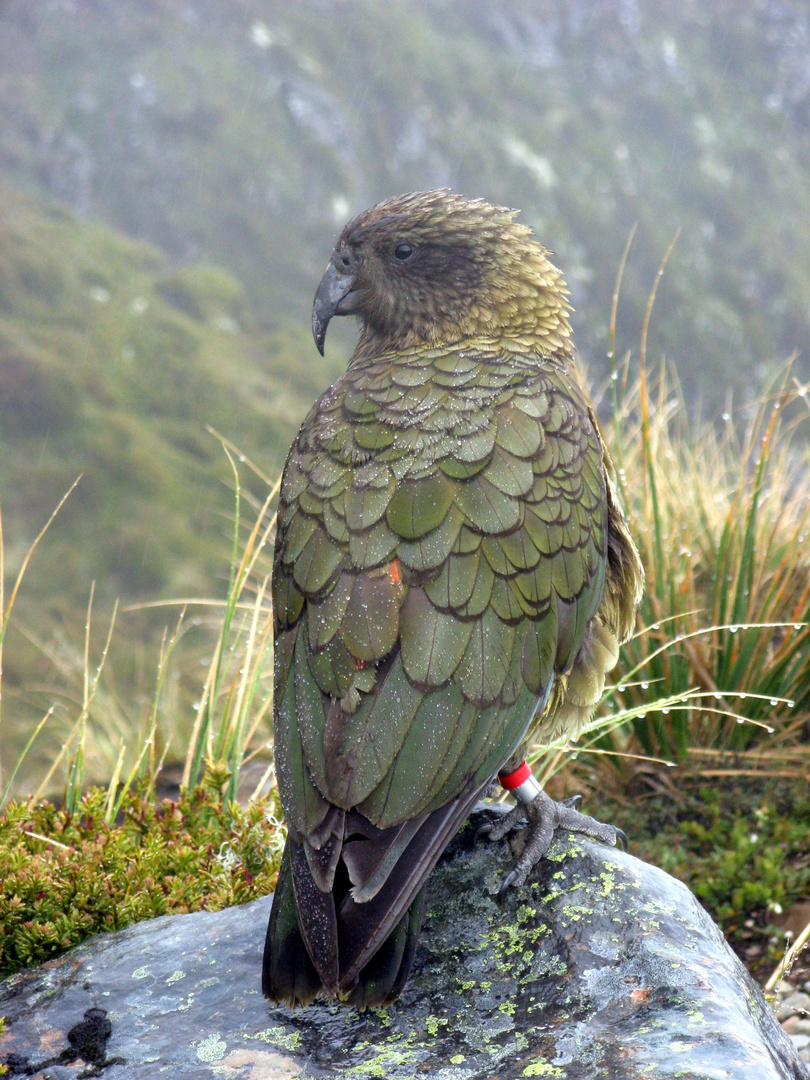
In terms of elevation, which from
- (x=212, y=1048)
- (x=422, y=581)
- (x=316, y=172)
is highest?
(x=316, y=172)

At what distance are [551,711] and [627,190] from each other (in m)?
50.0

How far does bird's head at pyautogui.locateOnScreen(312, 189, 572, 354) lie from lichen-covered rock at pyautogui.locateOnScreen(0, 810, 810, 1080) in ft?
4.98

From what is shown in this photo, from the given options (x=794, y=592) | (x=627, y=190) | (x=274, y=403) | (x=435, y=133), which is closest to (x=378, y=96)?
(x=435, y=133)

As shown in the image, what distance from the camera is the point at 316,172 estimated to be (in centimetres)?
5056

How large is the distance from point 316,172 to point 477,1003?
5294 centimetres

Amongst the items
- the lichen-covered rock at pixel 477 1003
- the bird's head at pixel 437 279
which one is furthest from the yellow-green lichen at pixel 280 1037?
the bird's head at pixel 437 279

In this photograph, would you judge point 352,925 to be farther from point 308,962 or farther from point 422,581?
point 422,581

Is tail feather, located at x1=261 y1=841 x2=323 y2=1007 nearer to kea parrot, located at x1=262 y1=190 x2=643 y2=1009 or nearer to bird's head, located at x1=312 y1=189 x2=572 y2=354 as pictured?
kea parrot, located at x1=262 y1=190 x2=643 y2=1009

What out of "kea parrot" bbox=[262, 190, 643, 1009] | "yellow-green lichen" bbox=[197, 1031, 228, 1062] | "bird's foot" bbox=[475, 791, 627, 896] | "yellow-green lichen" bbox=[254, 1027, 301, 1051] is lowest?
"yellow-green lichen" bbox=[197, 1031, 228, 1062]

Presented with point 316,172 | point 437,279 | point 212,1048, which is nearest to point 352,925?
point 212,1048

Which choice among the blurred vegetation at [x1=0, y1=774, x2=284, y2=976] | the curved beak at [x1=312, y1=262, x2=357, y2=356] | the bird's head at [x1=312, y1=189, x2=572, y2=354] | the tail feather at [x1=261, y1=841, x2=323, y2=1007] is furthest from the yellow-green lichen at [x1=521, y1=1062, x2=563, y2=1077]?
the curved beak at [x1=312, y1=262, x2=357, y2=356]

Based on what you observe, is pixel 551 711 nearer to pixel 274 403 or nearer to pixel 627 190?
pixel 274 403

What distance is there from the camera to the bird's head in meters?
2.88

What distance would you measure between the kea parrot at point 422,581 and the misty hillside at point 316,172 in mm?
34620
